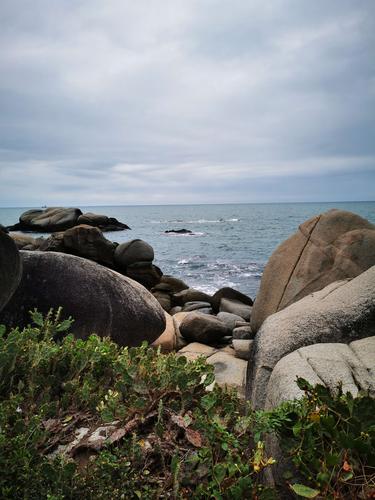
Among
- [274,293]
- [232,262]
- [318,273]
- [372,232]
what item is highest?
[372,232]

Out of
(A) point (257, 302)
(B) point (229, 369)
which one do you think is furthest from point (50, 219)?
(B) point (229, 369)

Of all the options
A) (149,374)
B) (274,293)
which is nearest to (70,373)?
(149,374)

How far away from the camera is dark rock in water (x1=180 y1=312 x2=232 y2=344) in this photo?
9474 mm

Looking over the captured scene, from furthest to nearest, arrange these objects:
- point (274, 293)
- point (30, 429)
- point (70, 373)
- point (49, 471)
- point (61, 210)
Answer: point (61, 210)
point (274, 293)
point (70, 373)
point (30, 429)
point (49, 471)

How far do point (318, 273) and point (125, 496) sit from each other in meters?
6.70

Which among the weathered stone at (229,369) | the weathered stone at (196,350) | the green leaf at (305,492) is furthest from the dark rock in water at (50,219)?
the green leaf at (305,492)

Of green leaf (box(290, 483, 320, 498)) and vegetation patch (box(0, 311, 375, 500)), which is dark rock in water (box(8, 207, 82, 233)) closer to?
vegetation patch (box(0, 311, 375, 500))

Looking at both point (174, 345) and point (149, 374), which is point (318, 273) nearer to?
point (174, 345)

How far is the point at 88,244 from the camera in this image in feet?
67.9

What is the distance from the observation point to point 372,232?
7.43 m

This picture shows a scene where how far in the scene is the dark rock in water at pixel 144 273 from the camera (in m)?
19.6

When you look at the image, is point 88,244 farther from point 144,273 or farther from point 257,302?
point 257,302

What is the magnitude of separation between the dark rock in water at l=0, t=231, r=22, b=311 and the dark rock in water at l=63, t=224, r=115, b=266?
1759 centimetres

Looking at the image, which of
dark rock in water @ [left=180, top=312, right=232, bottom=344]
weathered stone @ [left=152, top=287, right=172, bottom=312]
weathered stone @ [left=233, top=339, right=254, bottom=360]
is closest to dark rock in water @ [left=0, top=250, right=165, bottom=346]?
weathered stone @ [left=233, top=339, right=254, bottom=360]
